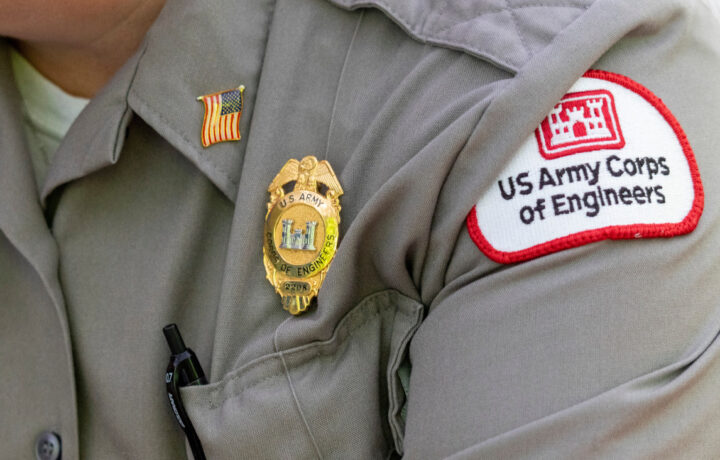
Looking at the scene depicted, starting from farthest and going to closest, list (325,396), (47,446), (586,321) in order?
(47,446) → (325,396) → (586,321)

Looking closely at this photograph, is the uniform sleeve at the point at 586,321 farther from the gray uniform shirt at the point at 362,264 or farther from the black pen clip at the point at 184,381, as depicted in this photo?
the black pen clip at the point at 184,381

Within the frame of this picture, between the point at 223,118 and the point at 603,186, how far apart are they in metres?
0.40

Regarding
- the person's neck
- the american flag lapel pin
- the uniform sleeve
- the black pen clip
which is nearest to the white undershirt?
the person's neck

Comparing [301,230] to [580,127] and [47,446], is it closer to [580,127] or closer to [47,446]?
[580,127]

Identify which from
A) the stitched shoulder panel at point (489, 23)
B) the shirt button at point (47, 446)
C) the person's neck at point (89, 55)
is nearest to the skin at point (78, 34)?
the person's neck at point (89, 55)

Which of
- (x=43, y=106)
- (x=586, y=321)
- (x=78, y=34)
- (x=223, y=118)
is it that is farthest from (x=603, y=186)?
(x=43, y=106)

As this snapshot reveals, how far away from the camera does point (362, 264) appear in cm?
70

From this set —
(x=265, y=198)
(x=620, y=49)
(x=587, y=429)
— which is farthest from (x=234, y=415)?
(x=620, y=49)

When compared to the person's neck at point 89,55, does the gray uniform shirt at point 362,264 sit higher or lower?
lower

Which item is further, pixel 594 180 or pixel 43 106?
pixel 43 106

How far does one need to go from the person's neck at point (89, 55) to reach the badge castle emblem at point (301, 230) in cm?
34

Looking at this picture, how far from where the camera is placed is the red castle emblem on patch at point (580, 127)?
1.96 ft

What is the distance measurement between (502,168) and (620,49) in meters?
0.15

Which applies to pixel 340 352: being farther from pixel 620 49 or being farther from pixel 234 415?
pixel 620 49
